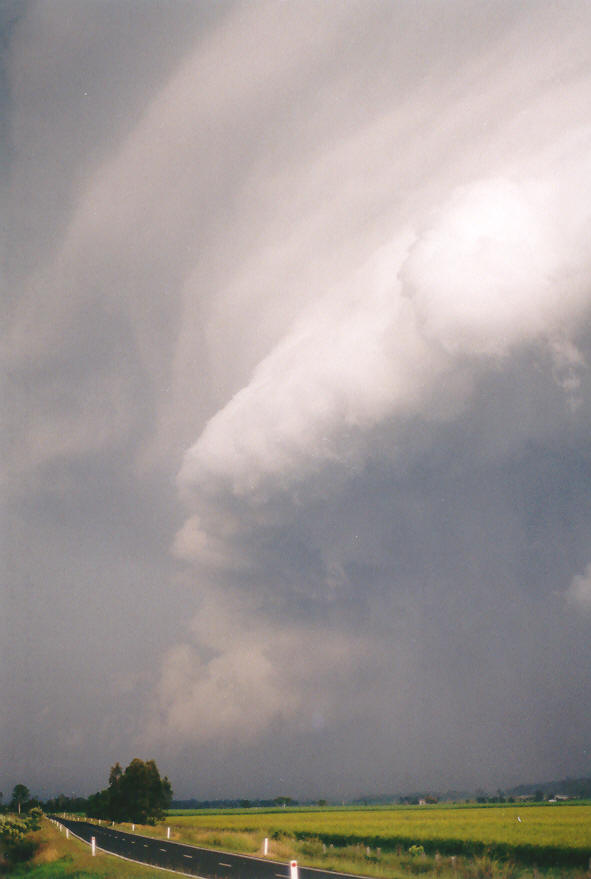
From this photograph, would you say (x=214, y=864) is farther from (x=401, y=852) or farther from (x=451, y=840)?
(x=451, y=840)

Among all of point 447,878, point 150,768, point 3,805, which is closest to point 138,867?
point 447,878

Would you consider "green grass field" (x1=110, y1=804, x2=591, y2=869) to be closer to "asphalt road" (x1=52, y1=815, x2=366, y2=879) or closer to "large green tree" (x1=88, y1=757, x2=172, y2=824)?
"asphalt road" (x1=52, y1=815, x2=366, y2=879)

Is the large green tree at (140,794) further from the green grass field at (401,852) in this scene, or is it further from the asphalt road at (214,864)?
the asphalt road at (214,864)

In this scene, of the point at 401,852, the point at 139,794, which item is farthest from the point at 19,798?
the point at 401,852

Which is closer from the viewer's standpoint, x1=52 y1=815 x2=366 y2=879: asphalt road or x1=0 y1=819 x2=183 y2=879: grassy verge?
x1=0 y1=819 x2=183 y2=879: grassy verge

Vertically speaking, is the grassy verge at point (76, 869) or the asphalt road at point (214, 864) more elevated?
the grassy verge at point (76, 869)

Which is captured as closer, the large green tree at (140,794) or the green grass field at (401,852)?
the green grass field at (401,852)

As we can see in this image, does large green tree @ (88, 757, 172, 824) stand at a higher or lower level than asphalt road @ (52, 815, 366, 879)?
lower

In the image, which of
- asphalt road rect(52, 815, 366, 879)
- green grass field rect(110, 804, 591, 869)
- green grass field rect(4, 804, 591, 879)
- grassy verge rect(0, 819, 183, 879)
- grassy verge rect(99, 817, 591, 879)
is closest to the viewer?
grassy verge rect(0, 819, 183, 879)

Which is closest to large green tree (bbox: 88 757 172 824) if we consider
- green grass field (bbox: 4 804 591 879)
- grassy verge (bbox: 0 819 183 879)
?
green grass field (bbox: 4 804 591 879)

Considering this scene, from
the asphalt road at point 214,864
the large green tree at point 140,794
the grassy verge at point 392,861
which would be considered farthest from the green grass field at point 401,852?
the large green tree at point 140,794

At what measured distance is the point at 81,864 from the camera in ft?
52.2

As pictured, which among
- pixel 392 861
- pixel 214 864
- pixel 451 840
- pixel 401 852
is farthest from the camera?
pixel 451 840

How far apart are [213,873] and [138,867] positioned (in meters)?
1.76
